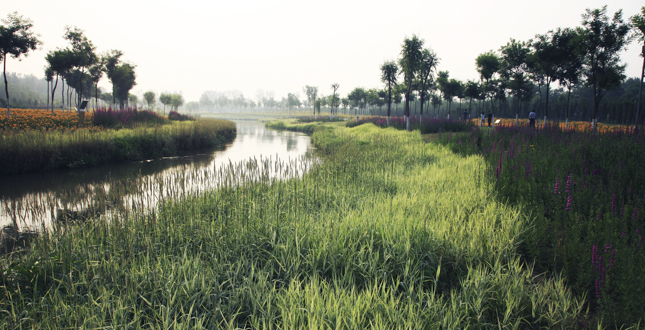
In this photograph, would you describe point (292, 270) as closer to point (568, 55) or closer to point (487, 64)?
point (568, 55)

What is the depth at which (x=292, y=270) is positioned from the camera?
10.1ft

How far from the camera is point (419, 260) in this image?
320cm

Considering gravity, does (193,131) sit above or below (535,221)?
above

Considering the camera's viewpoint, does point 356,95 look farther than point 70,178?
Yes

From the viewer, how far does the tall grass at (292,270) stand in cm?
233

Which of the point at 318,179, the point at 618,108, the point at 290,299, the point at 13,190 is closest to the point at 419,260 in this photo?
the point at 290,299

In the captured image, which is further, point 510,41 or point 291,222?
point 510,41

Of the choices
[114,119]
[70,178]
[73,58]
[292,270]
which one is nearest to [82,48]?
[73,58]

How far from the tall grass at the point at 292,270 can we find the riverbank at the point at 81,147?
8573 millimetres

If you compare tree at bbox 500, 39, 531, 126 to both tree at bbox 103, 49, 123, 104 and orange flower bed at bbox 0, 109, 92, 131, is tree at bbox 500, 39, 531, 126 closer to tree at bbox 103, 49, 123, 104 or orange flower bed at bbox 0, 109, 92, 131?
orange flower bed at bbox 0, 109, 92, 131

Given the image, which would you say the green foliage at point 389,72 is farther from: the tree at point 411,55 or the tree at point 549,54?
the tree at point 549,54

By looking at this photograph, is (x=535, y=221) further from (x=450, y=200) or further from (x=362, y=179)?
(x=362, y=179)

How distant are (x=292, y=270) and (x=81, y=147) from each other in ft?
40.5

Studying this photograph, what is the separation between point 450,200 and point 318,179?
2.84 meters
